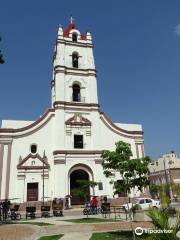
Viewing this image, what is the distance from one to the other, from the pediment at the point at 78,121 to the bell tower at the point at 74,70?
1706mm

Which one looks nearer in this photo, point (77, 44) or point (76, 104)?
point (76, 104)

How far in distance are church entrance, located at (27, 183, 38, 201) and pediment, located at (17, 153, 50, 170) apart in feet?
6.40

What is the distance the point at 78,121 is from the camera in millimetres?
36312

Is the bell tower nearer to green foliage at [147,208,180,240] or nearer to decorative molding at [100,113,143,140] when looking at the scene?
decorative molding at [100,113,143,140]

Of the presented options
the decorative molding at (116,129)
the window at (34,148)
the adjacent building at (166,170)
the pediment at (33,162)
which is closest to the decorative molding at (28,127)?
the window at (34,148)

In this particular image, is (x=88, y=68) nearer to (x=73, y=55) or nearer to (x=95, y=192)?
(x=73, y=55)

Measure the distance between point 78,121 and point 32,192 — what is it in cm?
1010

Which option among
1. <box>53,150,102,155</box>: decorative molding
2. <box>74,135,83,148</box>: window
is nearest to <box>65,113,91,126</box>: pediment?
<box>74,135,83,148</box>: window

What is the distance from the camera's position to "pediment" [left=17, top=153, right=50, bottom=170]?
32781mm

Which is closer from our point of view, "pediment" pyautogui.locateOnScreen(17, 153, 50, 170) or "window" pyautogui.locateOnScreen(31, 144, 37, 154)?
"pediment" pyautogui.locateOnScreen(17, 153, 50, 170)

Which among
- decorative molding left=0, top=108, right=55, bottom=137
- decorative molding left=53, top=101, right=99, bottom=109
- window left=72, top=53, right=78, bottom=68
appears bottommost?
decorative molding left=0, top=108, right=55, bottom=137

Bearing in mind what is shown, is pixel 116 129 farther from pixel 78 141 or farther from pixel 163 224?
pixel 163 224

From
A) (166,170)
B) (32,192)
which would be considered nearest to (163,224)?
(32,192)

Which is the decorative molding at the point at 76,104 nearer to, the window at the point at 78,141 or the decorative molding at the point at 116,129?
the decorative molding at the point at 116,129
